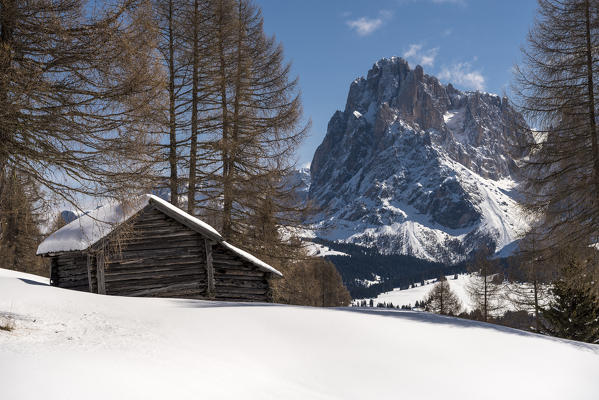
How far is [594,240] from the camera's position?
1276 centimetres

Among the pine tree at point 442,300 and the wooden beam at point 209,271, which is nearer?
the wooden beam at point 209,271

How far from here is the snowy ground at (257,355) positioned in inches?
165

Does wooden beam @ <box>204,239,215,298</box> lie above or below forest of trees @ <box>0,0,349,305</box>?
below

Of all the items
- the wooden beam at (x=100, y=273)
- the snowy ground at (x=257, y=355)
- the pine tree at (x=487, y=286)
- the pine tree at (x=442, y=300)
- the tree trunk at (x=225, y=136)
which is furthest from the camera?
the pine tree at (x=442, y=300)

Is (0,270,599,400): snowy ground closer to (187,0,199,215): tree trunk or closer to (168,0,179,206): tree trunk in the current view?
(168,0,179,206): tree trunk

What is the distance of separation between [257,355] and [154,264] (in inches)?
357

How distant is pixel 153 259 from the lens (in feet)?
45.2

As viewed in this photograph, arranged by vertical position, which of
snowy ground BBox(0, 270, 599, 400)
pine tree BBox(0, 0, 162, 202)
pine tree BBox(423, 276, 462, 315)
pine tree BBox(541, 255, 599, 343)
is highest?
pine tree BBox(0, 0, 162, 202)

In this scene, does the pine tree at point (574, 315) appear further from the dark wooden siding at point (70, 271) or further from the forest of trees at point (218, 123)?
the dark wooden siding at point (70, 271)

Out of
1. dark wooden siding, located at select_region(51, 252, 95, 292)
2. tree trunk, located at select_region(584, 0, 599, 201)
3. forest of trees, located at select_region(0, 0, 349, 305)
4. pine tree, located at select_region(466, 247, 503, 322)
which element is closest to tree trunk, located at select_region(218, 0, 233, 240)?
forest of trees, located at select_region(0, 0, 349, 305)

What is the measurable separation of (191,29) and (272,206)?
6994 millimetres

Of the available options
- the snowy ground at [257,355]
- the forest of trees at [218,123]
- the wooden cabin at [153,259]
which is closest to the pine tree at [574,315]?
the forest of trees at [218,123]

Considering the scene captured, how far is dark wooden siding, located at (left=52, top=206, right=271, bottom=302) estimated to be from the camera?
13398 mm

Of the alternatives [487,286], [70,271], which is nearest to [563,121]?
[70,271]
